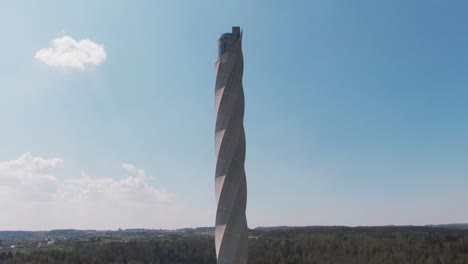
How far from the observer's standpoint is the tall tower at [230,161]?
34.6 meters

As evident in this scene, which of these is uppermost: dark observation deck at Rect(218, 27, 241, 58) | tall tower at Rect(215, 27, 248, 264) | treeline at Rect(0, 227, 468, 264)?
dark observation deck at Rect(218, 27, 241, 58)

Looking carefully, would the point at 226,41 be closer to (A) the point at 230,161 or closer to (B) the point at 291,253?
(A) the point at 230,161

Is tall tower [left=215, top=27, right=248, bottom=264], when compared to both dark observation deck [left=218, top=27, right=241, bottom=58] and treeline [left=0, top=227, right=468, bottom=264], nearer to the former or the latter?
dark observation deck [left=218, top=27, right=241, bottom=58]

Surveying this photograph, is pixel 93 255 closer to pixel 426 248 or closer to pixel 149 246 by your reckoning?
pixel 149 246

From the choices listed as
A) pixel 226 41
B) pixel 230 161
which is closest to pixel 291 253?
pixel 230 161

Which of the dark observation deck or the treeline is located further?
the treeline

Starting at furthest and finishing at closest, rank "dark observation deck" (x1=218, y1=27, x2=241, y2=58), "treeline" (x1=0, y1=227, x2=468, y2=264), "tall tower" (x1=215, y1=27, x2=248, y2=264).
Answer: "treeline" (x1=0, y1=227, x2=468, y2=264)
"dark observation deck" (x1=218, y1=27, x2=241, y2=58)
"tall tower" (x1=215, y1=27, x2=248, y2=264)

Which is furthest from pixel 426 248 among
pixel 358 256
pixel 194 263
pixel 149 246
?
pixel 149 246

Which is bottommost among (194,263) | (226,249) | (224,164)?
(194,263)

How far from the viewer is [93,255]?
418ft

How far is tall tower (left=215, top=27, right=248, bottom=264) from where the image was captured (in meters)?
34.6

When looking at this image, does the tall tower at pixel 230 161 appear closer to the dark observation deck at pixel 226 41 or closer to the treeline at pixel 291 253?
the dark observation deck at pixel 226 41

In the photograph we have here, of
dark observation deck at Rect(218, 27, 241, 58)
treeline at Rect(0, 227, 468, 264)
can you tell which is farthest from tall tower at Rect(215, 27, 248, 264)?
treeline at Rect(0, 227, 468, 264)

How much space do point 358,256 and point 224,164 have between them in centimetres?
9175
